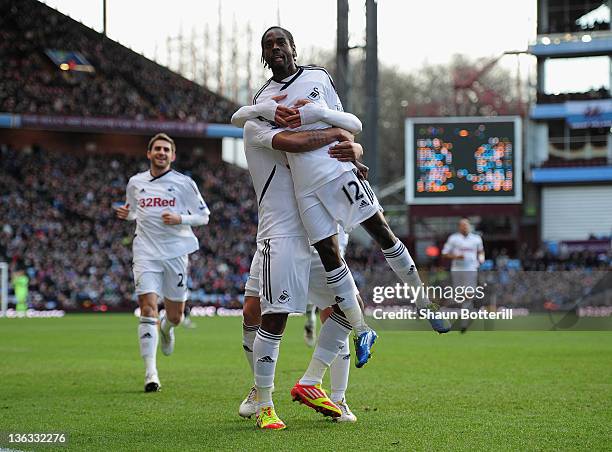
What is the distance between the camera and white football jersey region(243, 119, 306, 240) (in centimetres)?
650

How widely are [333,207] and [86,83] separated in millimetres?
42462

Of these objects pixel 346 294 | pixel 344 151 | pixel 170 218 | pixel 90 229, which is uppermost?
pixel 344 151

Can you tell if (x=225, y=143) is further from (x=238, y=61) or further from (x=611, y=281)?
(x=611, y=281)

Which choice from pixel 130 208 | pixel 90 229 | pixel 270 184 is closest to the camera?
pixel 270 184

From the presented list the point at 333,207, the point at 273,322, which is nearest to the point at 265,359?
the point at 273,322

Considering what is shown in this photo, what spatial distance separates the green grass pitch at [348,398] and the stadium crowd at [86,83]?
31.5 metres

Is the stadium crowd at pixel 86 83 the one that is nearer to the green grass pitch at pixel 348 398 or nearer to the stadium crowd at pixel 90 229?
the stadium crowd at pixel 90 229

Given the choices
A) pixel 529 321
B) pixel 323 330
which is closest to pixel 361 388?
pixel 323 330

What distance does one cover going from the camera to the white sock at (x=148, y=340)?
9.27 metres

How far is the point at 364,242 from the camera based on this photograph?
36.0 metres

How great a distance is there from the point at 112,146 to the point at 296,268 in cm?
4472

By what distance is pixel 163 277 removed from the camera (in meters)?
10.1

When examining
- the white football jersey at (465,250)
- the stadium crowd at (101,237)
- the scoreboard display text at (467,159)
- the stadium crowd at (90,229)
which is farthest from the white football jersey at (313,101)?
the stadium crowd at (90,229)

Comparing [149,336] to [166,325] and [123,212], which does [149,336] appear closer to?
[166,325]
